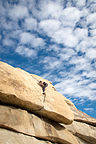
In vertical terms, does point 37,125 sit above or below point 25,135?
above

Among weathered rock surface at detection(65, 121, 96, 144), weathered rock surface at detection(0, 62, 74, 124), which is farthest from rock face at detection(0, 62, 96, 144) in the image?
Answer: weathered rock surface at detection(65, 121, 96, 144)

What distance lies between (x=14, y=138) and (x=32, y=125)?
78.8 inches

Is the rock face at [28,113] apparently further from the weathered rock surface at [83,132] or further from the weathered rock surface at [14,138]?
the weathered rock surface at [83,132]

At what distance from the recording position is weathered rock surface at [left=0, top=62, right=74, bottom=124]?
32.9 ft

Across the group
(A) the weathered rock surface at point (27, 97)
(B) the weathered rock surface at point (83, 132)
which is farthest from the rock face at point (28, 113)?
(B) the weathered rock surface at point (83, 132)

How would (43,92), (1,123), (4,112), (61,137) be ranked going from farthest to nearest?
(43,92) < (61,137) < (4,112) < (1,123)

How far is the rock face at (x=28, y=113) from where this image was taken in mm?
9180

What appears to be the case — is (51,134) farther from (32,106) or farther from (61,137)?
(32,106)

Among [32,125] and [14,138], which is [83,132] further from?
[14,138]

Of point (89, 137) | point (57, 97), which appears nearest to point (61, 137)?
point (57, 97)

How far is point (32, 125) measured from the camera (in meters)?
10.4

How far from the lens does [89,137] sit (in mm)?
15156

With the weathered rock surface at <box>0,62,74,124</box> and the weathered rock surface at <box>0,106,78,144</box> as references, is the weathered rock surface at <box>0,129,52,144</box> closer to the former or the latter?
the weathered rock surface at <box>0,106,78,144</box>

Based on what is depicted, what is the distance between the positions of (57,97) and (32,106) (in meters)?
3.66
